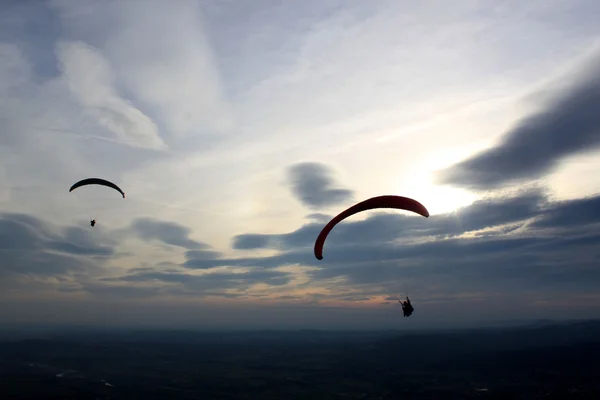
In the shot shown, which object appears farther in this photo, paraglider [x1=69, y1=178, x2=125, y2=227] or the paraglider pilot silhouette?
paraglider [x1=69, y1=178, x2=125, y2=227]

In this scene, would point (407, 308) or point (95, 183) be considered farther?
point (95, 183)

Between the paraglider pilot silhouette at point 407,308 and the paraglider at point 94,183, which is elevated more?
the paraglider at point 94,183

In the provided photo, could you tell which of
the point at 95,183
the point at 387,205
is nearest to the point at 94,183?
the point at 95,183

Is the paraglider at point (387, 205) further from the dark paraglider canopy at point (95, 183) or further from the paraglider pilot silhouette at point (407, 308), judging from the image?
the dark paraglider canopy at point (95, 183)

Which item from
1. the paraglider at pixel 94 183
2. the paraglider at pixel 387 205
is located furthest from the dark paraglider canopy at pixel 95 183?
the paraglider at pixel 387 205

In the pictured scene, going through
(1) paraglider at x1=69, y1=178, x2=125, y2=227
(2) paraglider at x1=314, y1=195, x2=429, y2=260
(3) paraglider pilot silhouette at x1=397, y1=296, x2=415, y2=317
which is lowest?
(3) paraglider pilot silhouette at x1=397, y1=296, x2=415, y2=317

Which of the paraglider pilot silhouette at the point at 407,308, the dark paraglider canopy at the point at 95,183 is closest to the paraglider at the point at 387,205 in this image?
the paraglider pilot silhouette at the point at 407,308

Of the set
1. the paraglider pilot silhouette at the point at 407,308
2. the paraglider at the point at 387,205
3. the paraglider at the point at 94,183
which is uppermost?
the paraglider at the point at 94,183

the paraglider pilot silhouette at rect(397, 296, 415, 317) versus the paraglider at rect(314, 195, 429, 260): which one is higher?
the paraglider at rect(314, 195, 429, 260)

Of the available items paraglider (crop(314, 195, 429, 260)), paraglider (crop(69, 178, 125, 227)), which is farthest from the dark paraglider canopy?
paraglider (crop(314, 195, 429, 260))

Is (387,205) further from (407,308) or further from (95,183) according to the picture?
(95,183)

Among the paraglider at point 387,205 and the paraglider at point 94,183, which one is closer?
the paraglider at point 387,205

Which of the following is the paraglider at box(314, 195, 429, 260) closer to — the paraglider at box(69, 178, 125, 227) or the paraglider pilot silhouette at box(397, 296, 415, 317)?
the paraglider pilot silhouette at box(397, 296, 415, 317)
